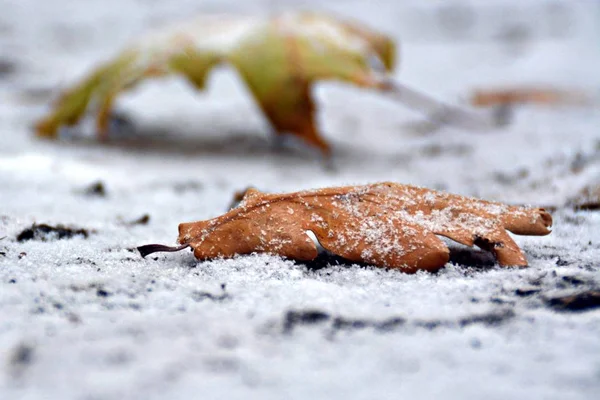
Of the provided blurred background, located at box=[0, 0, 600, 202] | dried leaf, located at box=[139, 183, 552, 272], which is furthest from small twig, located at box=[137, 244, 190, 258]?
blurred background, located at box=[0, 0, 600, 202]

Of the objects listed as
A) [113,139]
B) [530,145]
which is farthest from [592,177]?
[113,139]

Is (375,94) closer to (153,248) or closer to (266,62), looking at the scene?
(266,62)

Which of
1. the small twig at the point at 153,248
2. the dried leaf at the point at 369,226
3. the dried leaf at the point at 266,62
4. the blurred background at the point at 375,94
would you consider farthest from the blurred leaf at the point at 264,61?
the small twig at the point at 153,248

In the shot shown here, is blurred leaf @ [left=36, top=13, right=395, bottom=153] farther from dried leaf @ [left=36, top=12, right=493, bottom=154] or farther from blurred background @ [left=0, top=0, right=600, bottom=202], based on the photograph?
blurred background @ [left=0, top=0, right=600, bottom=202]

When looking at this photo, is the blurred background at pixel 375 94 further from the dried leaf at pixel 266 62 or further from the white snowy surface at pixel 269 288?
the dried leaf at pixel 266 62

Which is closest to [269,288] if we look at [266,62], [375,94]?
[266,62]

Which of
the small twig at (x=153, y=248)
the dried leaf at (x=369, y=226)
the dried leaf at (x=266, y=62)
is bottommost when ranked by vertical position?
the small twig at (x=153, y=248)
